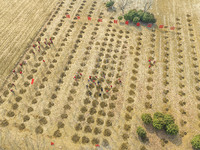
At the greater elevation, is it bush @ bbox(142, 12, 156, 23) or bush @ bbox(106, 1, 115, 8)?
bush @ bbox(106, 1, 115, 8)

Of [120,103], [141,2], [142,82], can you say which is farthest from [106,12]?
[120,103]

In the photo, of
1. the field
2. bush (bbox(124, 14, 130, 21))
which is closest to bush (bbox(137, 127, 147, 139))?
the field

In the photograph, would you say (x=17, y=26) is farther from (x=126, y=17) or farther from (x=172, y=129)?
(x=172, y=129)

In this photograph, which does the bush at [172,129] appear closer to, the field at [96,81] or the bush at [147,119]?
→ the field at [96,81]

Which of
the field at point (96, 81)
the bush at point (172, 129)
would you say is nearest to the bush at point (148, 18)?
the field at point (96, 81)

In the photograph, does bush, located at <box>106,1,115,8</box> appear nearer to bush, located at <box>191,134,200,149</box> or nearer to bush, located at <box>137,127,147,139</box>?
bush, located at <box>137,127,147,139</box>

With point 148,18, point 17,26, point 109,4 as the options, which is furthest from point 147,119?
point 17,26
